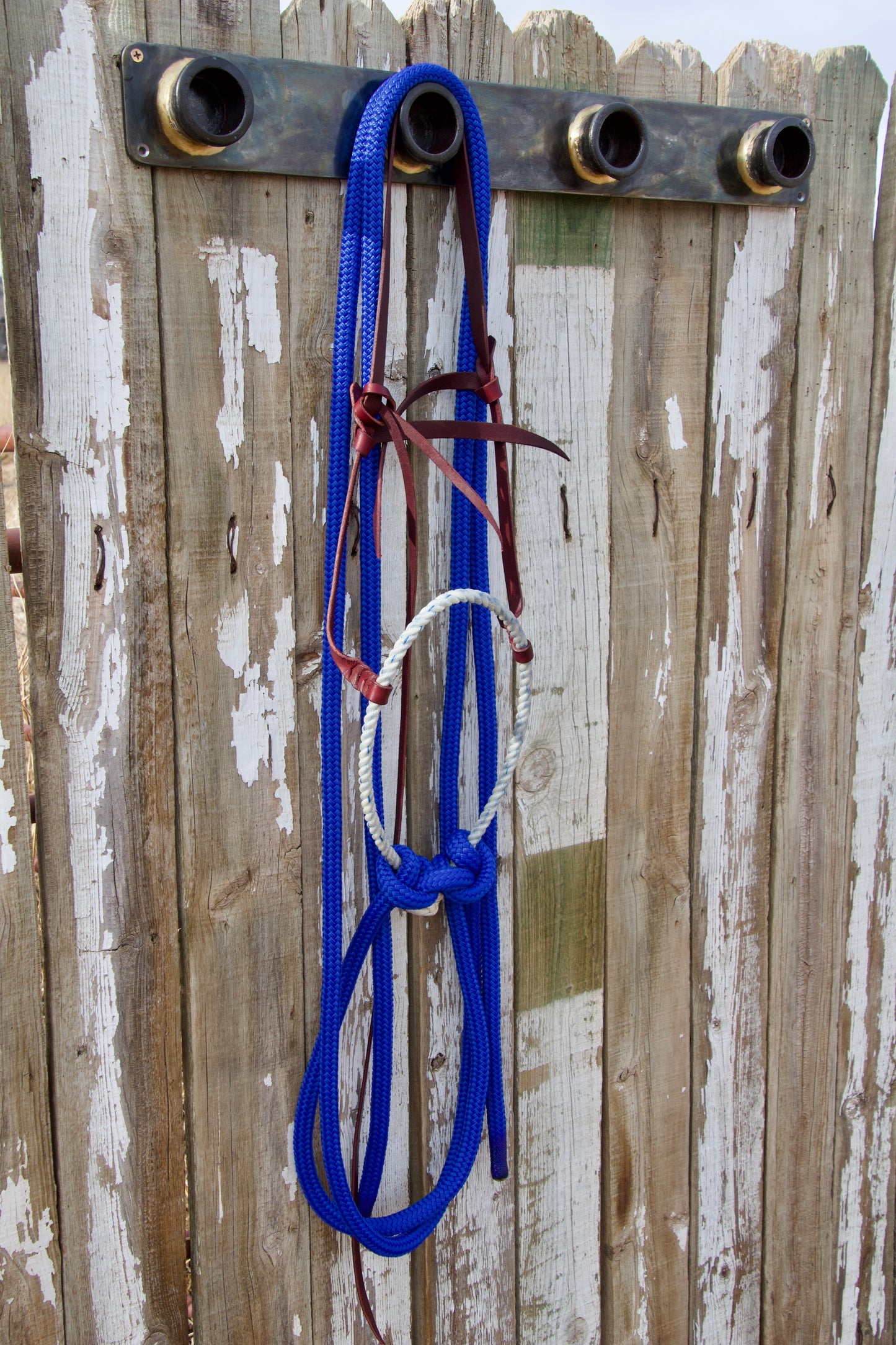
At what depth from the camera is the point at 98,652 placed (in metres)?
1.08

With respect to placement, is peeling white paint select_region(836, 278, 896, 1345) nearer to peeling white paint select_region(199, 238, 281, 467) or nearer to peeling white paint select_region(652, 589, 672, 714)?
peeling white paint select_region(652, 589, 672, 714)

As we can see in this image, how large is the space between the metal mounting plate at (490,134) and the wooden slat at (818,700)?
5.0 inches

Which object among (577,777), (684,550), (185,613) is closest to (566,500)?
(684,550)

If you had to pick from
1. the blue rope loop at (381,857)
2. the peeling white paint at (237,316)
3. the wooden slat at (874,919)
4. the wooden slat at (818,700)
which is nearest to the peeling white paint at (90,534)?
the peeling white paint at (237,316)

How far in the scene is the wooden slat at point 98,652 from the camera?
1002mm

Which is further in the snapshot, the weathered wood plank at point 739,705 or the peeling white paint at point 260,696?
the weathered wood plank at point 739,705

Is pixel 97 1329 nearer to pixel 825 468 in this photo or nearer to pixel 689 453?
pixel 689 453

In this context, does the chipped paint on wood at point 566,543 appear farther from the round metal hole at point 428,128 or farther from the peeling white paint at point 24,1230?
the peeling white paint at point 24,1230

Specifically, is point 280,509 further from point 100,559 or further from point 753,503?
point 753,503

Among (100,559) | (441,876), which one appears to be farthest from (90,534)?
(441,876)

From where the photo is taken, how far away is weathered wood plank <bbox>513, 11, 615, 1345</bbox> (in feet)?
4.12

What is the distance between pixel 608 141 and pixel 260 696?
2.54 ft

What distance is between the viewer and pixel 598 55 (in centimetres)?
125

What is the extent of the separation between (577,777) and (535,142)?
2.54 ft
